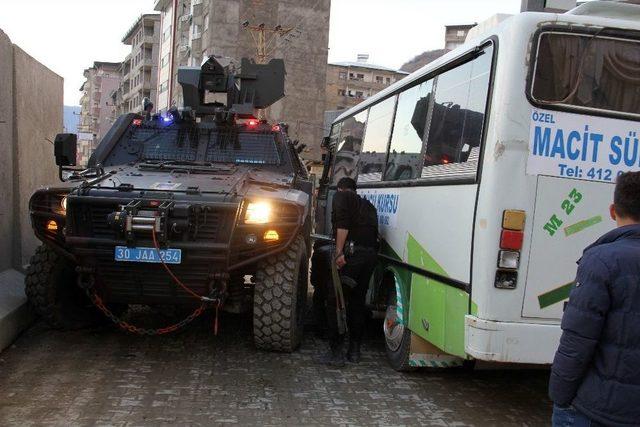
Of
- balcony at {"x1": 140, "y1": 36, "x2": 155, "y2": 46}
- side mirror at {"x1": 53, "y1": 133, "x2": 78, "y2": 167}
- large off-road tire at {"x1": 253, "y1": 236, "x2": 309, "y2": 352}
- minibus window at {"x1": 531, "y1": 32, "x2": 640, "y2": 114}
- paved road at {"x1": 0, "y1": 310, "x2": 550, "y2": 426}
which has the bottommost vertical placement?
paved road at {"x1": 0, "y1": 310, "x2": 550, "y2": 426}

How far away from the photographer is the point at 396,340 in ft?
17.7

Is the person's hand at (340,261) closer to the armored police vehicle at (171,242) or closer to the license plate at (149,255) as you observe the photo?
the armored police vehicle at (171,242)

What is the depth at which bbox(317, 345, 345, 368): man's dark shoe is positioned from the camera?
542cm

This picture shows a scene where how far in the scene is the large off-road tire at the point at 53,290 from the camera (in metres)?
5.45

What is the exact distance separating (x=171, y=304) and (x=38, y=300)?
128cm

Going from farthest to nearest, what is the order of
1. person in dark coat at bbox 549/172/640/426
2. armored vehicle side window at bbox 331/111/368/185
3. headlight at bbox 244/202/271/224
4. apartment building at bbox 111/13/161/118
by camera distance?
apartment building at bbox 111/13/161/118, armored vehicle side window at bbox 331/111/368/185, headlight at bbox 244/202/271/224, person in dark coat at bbox 549/172/640/426

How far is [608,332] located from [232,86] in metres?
6.00

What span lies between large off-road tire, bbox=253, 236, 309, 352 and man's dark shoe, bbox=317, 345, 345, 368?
34cm

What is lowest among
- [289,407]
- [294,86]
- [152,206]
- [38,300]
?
[289,407]

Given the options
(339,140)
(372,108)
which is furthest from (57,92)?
(372,108)

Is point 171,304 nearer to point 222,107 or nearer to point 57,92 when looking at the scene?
point 222,107

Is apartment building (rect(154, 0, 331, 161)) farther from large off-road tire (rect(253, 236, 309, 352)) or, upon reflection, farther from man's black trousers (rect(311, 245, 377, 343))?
large off-road tire (rect(253, 236, 309, 352))

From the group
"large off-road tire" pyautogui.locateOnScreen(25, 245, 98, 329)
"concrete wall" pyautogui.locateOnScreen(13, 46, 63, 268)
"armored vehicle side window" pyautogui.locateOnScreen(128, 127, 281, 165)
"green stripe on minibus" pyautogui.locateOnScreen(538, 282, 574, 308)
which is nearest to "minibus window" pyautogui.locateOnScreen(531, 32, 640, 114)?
"green stripe on minibus" pyautogui.locateOnScreen(538, 282, 574, 308)

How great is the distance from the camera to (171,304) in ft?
16.9
